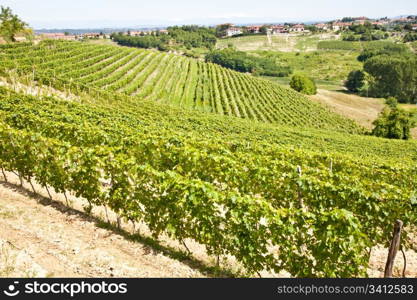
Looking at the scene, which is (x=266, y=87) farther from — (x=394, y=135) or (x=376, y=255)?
(x=376, y=255)

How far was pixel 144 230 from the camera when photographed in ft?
33.9

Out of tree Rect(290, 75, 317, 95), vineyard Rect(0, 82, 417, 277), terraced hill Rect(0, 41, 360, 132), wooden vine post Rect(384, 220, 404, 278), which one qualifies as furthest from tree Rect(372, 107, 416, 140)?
wooden vine post Rect(384, 220, 404, 278)

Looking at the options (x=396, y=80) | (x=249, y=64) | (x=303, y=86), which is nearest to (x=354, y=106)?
(x=303, y=86)

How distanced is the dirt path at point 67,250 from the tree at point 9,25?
70.8 meters

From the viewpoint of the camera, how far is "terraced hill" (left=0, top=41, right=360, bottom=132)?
181 feet

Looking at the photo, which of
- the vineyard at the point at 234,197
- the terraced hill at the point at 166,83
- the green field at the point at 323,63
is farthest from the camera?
the green field at the point at 323,63

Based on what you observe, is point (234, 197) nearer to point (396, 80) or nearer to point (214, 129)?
point (214, 129)

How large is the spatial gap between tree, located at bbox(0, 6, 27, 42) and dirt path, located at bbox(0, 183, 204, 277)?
7081 centimetres

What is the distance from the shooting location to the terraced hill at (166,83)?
55.1 m

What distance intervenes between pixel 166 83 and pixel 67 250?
64.7m

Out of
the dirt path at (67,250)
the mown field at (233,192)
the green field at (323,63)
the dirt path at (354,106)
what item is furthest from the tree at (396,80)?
the dirt path at (67,250)

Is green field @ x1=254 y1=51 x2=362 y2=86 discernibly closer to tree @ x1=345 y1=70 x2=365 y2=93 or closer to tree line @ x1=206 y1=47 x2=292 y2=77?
tree @ x1=345 y1=70 x2=365 y2=93

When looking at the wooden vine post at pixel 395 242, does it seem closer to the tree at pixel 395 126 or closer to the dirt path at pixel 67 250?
the dirt path at pixel 67 250

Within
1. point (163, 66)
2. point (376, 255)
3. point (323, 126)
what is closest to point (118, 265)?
point (376, 255)
